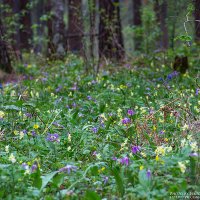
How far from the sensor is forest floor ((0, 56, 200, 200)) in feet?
10.6

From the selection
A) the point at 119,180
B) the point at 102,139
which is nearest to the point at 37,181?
the point at 119,180

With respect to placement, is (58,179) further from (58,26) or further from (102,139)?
(58,26)

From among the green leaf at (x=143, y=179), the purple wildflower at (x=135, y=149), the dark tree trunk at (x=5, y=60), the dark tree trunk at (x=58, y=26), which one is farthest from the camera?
the dark tree trunk at (x=58, y=26)

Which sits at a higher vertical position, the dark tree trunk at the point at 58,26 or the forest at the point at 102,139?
the dark tree trunk at the point at 58,26

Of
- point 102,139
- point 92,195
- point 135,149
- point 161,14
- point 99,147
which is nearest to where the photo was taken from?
point 92,195

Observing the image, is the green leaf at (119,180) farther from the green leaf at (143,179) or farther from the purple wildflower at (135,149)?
the purple wildflower at (135,149)

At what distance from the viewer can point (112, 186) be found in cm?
338

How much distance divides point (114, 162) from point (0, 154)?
1021mm

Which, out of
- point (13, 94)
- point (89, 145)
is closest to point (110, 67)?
point (13, 94)

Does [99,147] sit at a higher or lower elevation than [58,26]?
lower

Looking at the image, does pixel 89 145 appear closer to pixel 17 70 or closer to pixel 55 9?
pixel 17 70

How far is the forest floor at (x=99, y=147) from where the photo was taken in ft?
10.6

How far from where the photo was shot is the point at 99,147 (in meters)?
4.40

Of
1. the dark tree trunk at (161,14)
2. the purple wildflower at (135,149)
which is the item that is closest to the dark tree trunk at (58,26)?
the dark tree trunk at (161,14)
